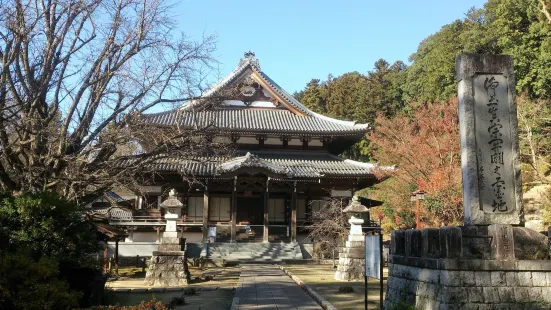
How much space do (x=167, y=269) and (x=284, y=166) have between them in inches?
509

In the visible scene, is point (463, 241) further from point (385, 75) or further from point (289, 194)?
point (385, 75)

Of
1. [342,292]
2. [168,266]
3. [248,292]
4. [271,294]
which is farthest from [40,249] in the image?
[342,292]

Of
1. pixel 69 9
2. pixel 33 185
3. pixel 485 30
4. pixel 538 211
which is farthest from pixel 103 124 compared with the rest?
pixel 485 30

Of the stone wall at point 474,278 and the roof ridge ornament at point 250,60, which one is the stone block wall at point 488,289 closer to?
the stone wall at point 474,278

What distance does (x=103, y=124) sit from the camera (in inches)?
426

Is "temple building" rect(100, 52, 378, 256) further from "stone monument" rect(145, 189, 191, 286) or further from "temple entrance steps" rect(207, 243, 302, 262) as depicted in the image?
"stone monument" rect(145, 189, 191, 286)

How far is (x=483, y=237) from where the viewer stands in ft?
23.8

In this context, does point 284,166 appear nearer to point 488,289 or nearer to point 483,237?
point 483,237

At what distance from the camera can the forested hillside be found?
2722 cm

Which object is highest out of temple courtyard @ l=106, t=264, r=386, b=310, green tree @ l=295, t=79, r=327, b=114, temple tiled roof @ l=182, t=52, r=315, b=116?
green tree @ l=295, t=79, r=327, b=114

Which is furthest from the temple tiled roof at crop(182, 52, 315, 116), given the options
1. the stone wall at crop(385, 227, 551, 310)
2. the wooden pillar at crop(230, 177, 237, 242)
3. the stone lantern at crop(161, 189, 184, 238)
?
the stone wall at crop(385, 227, 551, 310)

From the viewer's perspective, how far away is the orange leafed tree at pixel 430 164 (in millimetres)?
25938

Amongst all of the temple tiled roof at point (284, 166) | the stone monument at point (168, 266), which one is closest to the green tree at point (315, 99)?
the temple tiled roof at point (284, 166)

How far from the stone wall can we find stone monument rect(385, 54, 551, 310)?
0.01 metres
